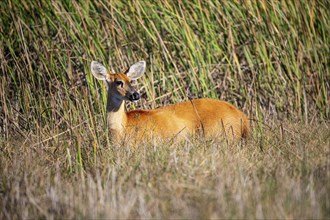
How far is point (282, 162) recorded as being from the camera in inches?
194

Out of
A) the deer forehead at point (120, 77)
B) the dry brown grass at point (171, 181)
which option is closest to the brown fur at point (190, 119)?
the deer forehead at point (120, 77)

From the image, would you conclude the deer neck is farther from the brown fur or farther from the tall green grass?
the tall green grass

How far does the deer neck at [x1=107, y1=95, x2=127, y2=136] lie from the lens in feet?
22.4

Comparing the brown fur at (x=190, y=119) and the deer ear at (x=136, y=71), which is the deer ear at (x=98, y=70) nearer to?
the deer ear at (x=136, y=71)

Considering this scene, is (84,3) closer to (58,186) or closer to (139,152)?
(139,152)

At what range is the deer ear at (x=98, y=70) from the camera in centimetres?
667

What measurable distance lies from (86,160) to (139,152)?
420 mm

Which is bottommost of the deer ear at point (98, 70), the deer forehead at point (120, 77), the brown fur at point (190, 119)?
the brown fur at point (190, 119)

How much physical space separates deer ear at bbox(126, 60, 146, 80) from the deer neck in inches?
11.1

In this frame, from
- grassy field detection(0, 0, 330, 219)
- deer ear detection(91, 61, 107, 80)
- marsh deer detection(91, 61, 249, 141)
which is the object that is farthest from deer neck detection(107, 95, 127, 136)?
deer ear detection(91, 61, 107, 80)

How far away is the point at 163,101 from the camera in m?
7.69

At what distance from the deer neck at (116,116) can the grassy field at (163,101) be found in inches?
4.6

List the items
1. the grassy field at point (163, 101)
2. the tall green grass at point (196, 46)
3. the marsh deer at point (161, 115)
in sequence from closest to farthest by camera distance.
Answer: the grassy field at point (163, 101) → the marsh deer at point (161, 115) → the tall green grass at point (196, 46)

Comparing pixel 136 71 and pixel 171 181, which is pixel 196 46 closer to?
pixel 136 71
